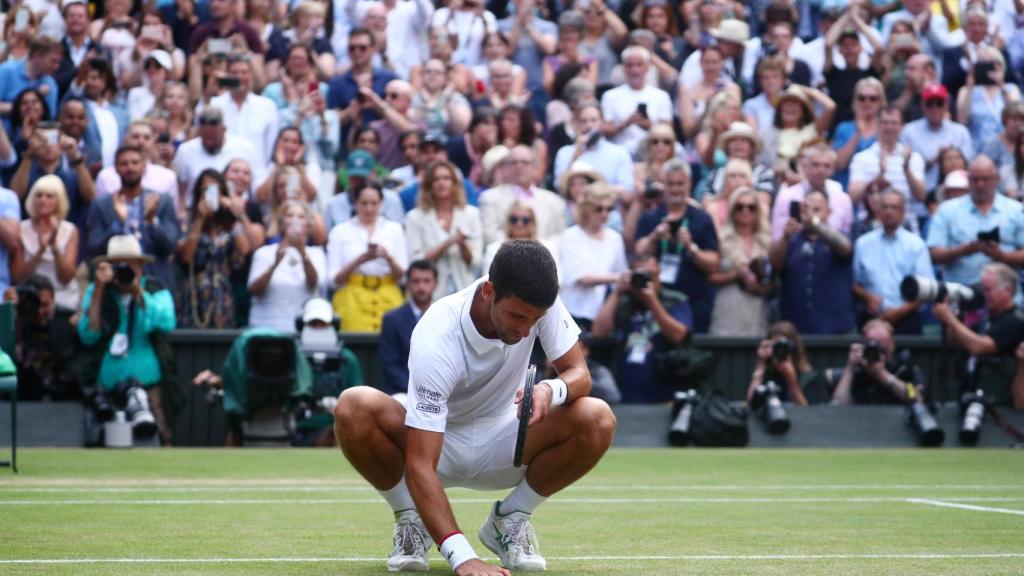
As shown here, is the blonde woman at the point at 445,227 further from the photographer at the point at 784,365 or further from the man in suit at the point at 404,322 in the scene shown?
the photographer at the point at 784,365

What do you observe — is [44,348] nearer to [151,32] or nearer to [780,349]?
[151,32]

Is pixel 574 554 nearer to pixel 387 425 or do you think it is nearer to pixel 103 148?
pixel 387 425

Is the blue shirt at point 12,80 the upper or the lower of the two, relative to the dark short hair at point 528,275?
upper

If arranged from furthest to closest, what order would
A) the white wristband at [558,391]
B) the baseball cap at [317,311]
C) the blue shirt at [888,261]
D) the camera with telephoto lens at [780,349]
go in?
1. the blue shirt at [888,261]
2. the camera with telephoto lens at [780,349]
3. the baseball cap at [317,311]
4. the white wristband at [558,391]

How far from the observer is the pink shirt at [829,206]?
51.4 feet

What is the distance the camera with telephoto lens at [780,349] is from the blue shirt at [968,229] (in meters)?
2.04

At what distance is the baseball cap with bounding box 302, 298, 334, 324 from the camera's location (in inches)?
546

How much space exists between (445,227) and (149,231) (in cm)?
258

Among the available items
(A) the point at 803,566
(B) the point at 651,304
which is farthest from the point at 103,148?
(A) the point at 803,566

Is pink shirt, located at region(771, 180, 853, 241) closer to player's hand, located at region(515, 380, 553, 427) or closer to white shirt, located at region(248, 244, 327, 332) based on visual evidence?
white shirt, located at region(248, 244, 327, 332)

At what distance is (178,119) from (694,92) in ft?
17.6

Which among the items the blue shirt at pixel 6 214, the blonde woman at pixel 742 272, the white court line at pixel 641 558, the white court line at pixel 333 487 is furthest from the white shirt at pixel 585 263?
the white court line at pixel 641 558

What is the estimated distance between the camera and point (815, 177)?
1563cm

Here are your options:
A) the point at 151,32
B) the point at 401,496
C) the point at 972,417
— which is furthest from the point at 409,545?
the point at 151,32
